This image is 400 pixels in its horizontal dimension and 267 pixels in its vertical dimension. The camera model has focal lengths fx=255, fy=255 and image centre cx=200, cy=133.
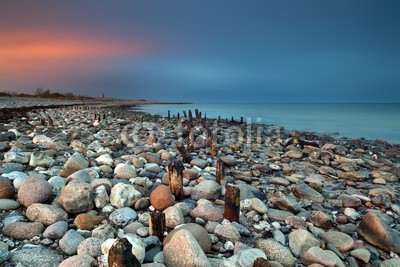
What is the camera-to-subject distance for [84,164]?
477 centimetres

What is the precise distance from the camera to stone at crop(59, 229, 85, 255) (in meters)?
2.50

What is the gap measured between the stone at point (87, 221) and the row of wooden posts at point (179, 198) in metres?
0.71

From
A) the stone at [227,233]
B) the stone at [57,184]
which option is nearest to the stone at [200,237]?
the stone at [227,233]

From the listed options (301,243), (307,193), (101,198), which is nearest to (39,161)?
(101,198)

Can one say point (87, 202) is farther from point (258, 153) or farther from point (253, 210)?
point (258, 153)

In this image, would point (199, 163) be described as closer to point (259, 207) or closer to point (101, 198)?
point (259, 207)

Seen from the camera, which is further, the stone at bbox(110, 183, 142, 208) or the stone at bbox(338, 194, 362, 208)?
the stone at bbox(338, 194, 362, 208)

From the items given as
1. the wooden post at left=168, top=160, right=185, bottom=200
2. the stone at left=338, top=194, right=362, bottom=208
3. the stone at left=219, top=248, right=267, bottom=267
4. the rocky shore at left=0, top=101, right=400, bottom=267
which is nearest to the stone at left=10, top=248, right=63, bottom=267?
the rocky shore at left=0, top=101, right=400, bottom=267

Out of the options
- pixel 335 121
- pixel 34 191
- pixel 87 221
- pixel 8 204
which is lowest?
pixel 335 121

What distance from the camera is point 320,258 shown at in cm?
261

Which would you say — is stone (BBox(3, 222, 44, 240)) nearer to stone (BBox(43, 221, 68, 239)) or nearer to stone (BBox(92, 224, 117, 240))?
stone (BBox(43, 221, 68, 239))

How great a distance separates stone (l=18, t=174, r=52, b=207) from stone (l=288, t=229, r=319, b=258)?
3132mm

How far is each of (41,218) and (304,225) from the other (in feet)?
10.7

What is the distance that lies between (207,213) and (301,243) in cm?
118
